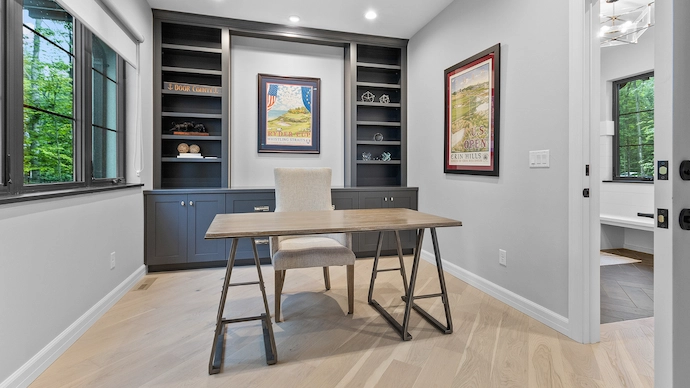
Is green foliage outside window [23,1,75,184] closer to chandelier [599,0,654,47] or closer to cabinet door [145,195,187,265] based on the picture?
cabinet door [145,195,187,265]

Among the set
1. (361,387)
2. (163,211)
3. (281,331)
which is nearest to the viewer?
(361,387)

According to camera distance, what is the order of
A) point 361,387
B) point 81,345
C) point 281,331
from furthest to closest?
point 281,331
point 81,345
point 361,387

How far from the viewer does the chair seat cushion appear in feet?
7.22

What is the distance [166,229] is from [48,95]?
1.65m

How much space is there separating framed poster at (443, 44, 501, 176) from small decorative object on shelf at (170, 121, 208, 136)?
8.37 feet

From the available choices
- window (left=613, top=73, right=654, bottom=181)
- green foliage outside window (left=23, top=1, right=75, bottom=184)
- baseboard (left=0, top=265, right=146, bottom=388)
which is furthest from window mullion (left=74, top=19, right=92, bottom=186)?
window (left=613, top=73, right=654, bottom=181)

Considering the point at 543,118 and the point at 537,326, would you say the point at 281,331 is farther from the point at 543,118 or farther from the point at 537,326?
the point at 543,118

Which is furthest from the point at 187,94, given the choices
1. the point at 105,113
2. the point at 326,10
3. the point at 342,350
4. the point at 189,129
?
the point at 342,350

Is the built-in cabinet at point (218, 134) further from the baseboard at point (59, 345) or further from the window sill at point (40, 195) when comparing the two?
the window sill at point (40, 195)

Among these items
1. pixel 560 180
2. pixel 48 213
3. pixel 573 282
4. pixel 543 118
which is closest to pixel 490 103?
pixel 543 118

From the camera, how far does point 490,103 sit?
2791 millimetres

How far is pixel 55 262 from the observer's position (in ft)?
6.03

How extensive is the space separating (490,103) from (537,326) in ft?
5.47

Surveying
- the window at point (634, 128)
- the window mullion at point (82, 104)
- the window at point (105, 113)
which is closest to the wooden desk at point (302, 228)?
the window mullion at point (82, 104)
